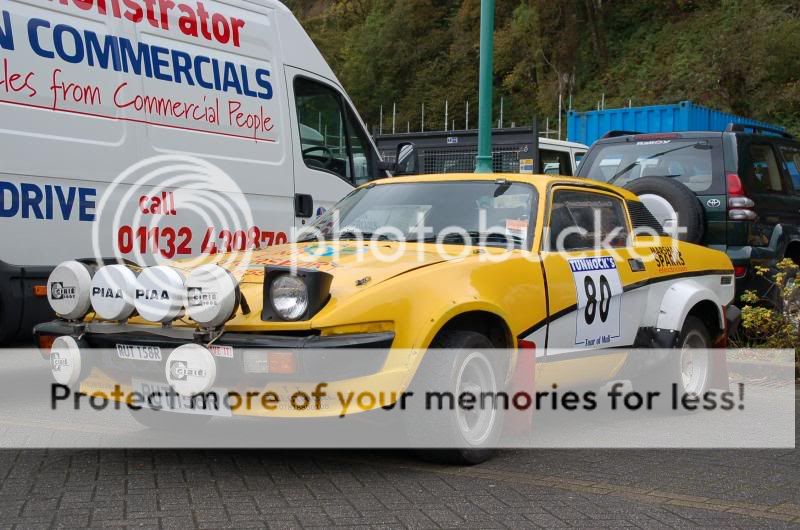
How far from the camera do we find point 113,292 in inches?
199

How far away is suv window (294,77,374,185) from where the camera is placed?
30.2 feet

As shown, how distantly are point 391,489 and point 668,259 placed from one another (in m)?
3.08

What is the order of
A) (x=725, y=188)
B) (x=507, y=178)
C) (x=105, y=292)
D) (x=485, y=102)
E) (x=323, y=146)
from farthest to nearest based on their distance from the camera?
(x=485, y=102)
(x=725, y=188)
(x=323, y=146)
(x=507, y=178)
(x=105, y=292)

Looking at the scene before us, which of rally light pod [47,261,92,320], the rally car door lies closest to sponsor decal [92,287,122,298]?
rally light pod [47,261,92,320]

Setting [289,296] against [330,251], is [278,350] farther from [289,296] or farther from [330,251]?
[330,251]

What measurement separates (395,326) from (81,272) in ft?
5.55

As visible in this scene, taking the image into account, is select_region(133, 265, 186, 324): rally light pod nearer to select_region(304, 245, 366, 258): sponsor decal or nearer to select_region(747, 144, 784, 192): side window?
select_region(304, 245, 366, 258): sponsor decal

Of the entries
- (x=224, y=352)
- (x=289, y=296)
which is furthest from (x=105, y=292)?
(x=289, y=296)

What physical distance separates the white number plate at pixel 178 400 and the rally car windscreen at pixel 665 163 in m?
5.94

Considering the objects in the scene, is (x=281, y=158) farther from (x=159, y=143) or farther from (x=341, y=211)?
(x=341, y=211)

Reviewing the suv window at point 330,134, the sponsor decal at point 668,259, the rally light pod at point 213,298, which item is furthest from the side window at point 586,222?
the suv window at point 330,134

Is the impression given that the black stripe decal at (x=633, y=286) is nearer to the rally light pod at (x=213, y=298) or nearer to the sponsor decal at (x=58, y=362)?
the rally light pod at (x=213, y=298)

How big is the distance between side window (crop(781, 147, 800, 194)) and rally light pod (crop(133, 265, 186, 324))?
25.6ft

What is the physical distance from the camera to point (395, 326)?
4.84m
